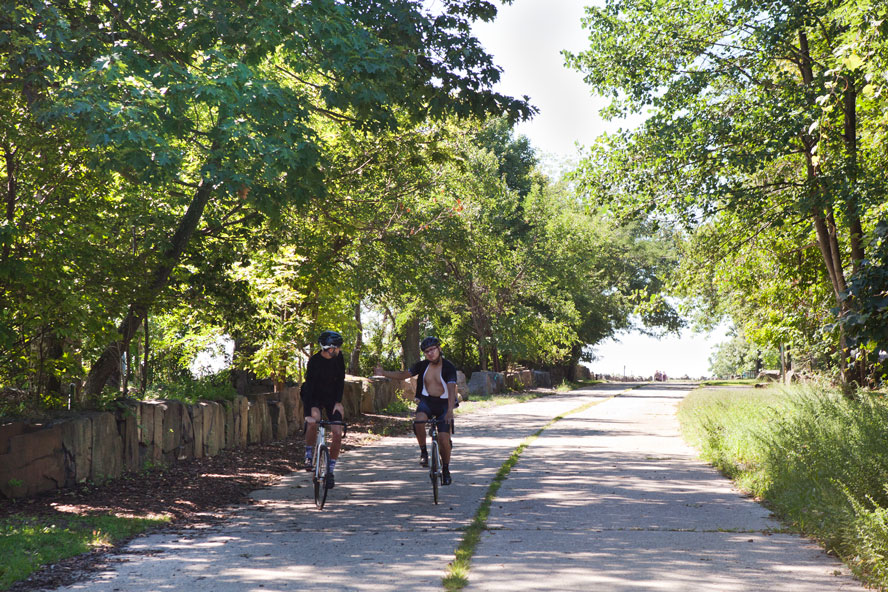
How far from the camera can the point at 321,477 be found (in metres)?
9.12

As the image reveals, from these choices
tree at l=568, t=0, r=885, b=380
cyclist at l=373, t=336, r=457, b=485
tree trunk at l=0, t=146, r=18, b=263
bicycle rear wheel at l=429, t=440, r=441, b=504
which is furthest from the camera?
tree at l=568, t=0, r=885, b=380

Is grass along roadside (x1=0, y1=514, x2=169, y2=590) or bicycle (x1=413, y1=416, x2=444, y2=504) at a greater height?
bicycle (x1=413, y1=416, x2=444, y2=504)

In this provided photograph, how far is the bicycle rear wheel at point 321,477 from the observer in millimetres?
9039

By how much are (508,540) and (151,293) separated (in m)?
6.38

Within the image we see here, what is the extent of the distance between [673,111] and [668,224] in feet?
8.63

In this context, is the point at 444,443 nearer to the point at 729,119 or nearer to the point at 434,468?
the point at 434,468

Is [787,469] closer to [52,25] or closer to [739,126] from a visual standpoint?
[739,126]

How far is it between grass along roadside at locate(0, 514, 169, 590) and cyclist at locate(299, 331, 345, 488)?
1.85 metres

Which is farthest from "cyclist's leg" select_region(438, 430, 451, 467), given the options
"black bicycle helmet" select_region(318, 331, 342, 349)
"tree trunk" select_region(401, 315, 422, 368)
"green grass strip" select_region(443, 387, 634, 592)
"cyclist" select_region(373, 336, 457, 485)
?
"tree trunk" select_region(401, 315, 422, 368)

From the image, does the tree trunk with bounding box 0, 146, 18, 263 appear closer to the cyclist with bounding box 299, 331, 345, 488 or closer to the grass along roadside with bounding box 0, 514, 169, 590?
the grass along roadside with bounding box 0, 514, 169, 590

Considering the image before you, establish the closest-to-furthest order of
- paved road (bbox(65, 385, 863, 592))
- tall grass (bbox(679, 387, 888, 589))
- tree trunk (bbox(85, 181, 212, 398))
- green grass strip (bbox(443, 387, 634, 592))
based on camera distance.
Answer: green grass strip (bbox(443, 387, 634, 592)) < paved road (bbox(65, 385, 863, 592)) < tall grass (bbox(679, 387, 888, 589)) < tree trunk (bbox(85, 181, 212, 398))

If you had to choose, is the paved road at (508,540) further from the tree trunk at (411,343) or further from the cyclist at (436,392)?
the tree trunk at (411,343)

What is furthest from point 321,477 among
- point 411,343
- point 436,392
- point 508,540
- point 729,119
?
point 411,343

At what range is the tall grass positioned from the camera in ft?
20.9
